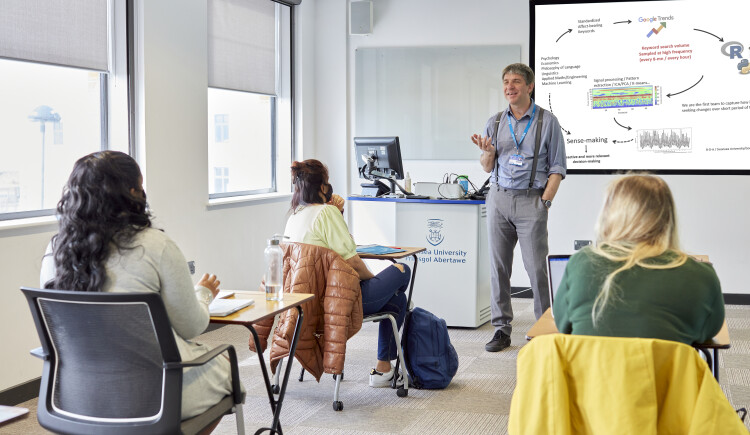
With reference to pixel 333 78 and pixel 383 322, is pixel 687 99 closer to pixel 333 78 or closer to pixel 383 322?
pixel 333 78

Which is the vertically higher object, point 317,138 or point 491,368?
point 317,138

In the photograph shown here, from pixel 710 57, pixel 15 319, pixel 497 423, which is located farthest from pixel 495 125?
pixel 15 319

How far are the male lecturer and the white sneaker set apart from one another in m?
0.97

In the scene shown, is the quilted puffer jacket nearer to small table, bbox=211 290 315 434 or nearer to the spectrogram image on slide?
small table, bbox=211 290 315 434

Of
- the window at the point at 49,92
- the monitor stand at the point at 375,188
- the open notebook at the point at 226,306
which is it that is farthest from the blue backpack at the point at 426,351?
the window at the point at 49,92

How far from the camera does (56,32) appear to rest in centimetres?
420

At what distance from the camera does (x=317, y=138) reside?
734cm

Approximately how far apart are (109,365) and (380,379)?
Result: 223cm

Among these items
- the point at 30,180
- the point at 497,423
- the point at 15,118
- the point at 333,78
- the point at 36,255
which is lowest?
the point at 497,423

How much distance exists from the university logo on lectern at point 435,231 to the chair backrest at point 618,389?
3582 millimetres

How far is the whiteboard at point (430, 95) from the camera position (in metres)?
6.79

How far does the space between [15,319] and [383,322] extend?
1.82 metres

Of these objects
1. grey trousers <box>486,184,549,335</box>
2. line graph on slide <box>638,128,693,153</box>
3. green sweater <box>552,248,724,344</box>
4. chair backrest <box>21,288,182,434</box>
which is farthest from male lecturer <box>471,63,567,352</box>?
chair backrest <box>21,288,182,434</box>

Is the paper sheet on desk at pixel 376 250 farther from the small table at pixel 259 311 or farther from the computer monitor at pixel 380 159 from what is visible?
the computer monitor at pixel 380 159
